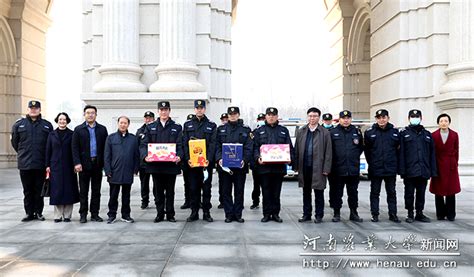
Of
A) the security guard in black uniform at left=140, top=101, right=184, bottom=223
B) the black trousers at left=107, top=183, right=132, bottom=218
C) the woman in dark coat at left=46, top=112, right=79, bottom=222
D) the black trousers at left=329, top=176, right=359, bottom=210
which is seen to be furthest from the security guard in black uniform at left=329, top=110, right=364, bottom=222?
the woman in dark coat at left=46, top=112, right=79, bottom=222

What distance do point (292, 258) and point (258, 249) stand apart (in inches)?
23.5

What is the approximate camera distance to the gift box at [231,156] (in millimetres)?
8312

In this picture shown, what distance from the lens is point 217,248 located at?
20.8 feet

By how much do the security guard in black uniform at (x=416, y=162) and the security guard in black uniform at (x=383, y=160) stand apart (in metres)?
0.16

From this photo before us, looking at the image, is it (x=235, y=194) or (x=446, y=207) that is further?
(x=446, y=207)

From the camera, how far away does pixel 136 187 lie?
1339 centimetres

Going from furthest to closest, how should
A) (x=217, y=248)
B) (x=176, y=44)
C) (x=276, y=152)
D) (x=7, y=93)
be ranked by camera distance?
1. (x=7, y=93)
2. (x=176, y=44)
3. (x=276, y=152)
4. (x=217, y=248)

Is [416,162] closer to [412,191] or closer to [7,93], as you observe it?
[412,191]

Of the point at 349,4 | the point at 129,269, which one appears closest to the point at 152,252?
the point at 129,269

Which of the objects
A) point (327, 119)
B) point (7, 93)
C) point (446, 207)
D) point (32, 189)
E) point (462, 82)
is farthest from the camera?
point (7, 93)

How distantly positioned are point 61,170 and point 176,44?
19.9 ft

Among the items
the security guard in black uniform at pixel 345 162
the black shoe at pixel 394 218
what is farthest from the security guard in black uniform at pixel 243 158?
the black shoe at pixel 394 218

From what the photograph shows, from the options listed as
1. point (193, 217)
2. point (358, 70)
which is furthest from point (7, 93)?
point (193, 217)

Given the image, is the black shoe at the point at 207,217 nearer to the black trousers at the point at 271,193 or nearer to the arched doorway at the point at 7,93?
the black trousers at the point at 271,193
